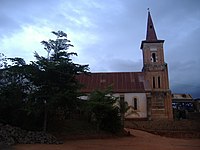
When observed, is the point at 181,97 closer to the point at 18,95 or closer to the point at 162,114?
the point at 162,114

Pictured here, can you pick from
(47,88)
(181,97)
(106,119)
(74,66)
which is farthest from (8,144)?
(181,97)

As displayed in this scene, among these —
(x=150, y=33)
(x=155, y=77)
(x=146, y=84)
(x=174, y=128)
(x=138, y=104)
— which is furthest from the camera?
(x=150, y=33)

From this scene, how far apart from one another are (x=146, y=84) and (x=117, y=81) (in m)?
5.55

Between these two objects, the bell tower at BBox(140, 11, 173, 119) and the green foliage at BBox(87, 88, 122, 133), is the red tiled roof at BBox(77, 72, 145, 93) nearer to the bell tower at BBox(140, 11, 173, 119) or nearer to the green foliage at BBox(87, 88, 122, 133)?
the bell tower at BBox(140, 11, 173, 119)

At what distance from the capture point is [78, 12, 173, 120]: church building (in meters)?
45.8

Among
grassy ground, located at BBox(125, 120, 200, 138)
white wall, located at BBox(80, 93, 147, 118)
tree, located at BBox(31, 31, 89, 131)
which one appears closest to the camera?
tree, located at BBox(31, 31, 89, 131)

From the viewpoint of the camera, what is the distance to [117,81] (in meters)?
48.8

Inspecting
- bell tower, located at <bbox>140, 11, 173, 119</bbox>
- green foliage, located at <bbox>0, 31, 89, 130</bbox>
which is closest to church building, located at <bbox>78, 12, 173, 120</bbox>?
bell tower, located at <bbox>140, 11, 173, 119</bbox>

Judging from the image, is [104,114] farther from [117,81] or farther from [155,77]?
[155,77]

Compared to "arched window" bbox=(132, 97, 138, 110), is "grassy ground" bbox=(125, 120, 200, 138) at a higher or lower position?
lower

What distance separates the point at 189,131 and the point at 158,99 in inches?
604

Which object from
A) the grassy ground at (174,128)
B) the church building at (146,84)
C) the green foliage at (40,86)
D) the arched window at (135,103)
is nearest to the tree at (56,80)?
the green foliage at (40,86)

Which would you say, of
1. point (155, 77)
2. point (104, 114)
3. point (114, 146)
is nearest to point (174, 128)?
point (104, 114)

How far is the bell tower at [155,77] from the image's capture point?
4609 centimetres
